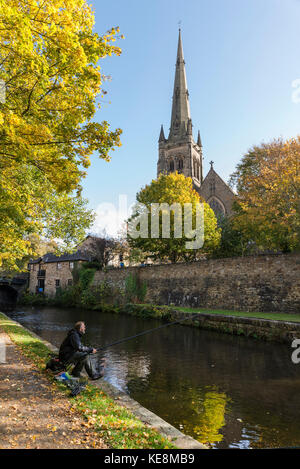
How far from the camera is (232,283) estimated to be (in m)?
18.4

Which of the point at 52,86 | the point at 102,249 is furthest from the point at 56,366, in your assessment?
the point at 102,249

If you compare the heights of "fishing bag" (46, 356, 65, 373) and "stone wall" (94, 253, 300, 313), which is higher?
"stone wall" (94, 253, 300, 313)

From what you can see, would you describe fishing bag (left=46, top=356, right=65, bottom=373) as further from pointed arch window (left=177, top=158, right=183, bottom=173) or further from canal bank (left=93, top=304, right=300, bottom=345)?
pointed arch window (left=177, top=158, right=183, bottom=173)

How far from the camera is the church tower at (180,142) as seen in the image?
171 ft

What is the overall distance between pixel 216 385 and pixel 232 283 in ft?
39.1

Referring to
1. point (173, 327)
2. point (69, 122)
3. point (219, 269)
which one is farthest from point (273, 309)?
point (69, 122)

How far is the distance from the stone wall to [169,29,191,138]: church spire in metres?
38.5

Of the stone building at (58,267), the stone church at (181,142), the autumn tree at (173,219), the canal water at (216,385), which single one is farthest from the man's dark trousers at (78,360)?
the stone church at (181,142)

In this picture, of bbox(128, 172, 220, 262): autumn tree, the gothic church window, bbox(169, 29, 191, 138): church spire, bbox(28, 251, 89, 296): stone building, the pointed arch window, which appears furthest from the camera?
bbox(169, 29, 191, 138): church spire

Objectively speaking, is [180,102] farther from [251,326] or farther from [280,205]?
[251,326]

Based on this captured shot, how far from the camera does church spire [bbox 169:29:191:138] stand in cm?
5541

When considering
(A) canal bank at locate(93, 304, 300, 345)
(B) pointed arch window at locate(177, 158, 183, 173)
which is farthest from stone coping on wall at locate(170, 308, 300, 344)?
(B) pointed arch window at locate(177, 158, 183, 173)

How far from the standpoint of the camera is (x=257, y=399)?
619 centimetres

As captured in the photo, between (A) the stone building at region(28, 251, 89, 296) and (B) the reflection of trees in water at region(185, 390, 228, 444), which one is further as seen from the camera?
(A) the stone building at region(28, 251, 89, 296)
